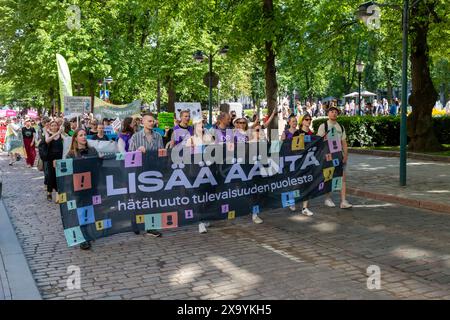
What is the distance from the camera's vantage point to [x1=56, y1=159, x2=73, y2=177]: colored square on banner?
7492 mm

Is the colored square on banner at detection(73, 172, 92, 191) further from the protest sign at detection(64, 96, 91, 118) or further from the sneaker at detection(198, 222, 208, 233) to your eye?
the protest sign at detection(64, 96, 91, 118)

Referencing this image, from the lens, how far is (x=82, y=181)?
25.3ft

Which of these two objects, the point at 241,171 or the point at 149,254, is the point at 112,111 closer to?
the point at 241,171

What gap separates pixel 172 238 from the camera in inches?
331

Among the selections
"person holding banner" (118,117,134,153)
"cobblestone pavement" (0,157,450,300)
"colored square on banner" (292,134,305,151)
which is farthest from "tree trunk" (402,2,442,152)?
"person holding banner" (118,117,134,153)

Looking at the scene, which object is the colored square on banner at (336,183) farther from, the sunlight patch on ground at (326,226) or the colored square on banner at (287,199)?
the sunlight patch on ground at (326,226)

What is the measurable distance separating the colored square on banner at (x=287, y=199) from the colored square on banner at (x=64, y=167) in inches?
150

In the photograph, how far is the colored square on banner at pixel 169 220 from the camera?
8320 millimetres

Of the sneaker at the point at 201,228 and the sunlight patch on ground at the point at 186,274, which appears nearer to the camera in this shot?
the sunlight patch on ground at the point at 186,274

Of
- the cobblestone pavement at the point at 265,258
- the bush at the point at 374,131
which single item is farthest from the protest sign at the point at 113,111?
the cobblestone pavement at the point at 265,258

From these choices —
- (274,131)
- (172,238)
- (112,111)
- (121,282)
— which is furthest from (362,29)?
(121,282)

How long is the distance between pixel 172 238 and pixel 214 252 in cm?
117
